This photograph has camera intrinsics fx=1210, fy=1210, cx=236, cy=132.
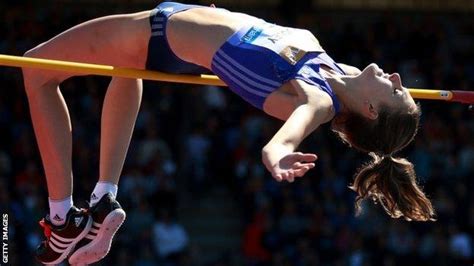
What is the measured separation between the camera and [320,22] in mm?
13891

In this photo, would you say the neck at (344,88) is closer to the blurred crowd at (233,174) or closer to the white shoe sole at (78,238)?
the white shoe sole at (78,238)

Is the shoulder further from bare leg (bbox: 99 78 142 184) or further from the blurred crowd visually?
the blurred crowd

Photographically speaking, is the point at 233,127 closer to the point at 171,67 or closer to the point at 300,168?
the point at 171,67

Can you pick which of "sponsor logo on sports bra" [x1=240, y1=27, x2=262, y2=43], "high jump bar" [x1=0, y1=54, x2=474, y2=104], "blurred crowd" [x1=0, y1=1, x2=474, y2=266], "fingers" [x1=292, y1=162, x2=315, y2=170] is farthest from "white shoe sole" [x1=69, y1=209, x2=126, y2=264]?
"blurred crowd" [x1=0, y1=1, x2=474, y2=266]

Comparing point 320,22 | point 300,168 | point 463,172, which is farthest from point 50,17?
point 300,168

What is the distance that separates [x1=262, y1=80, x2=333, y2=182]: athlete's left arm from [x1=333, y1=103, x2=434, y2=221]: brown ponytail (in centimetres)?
36

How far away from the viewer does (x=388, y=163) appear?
551 centimetres

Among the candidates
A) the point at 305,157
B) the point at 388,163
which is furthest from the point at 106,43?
the point at 305,157

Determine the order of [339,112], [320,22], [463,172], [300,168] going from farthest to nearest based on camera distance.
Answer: [320,22]
[463,172]
[339,112]
[300,168]

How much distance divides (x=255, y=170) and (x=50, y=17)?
271 centimetres

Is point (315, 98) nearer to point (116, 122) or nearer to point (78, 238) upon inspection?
point (116, 122)

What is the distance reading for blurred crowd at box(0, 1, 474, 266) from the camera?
1105 cm

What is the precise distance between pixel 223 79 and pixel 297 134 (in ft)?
2.81

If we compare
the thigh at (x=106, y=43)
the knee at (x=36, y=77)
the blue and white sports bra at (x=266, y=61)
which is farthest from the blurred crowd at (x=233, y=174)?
the blue and white sports bra at (x=266, y=61)
